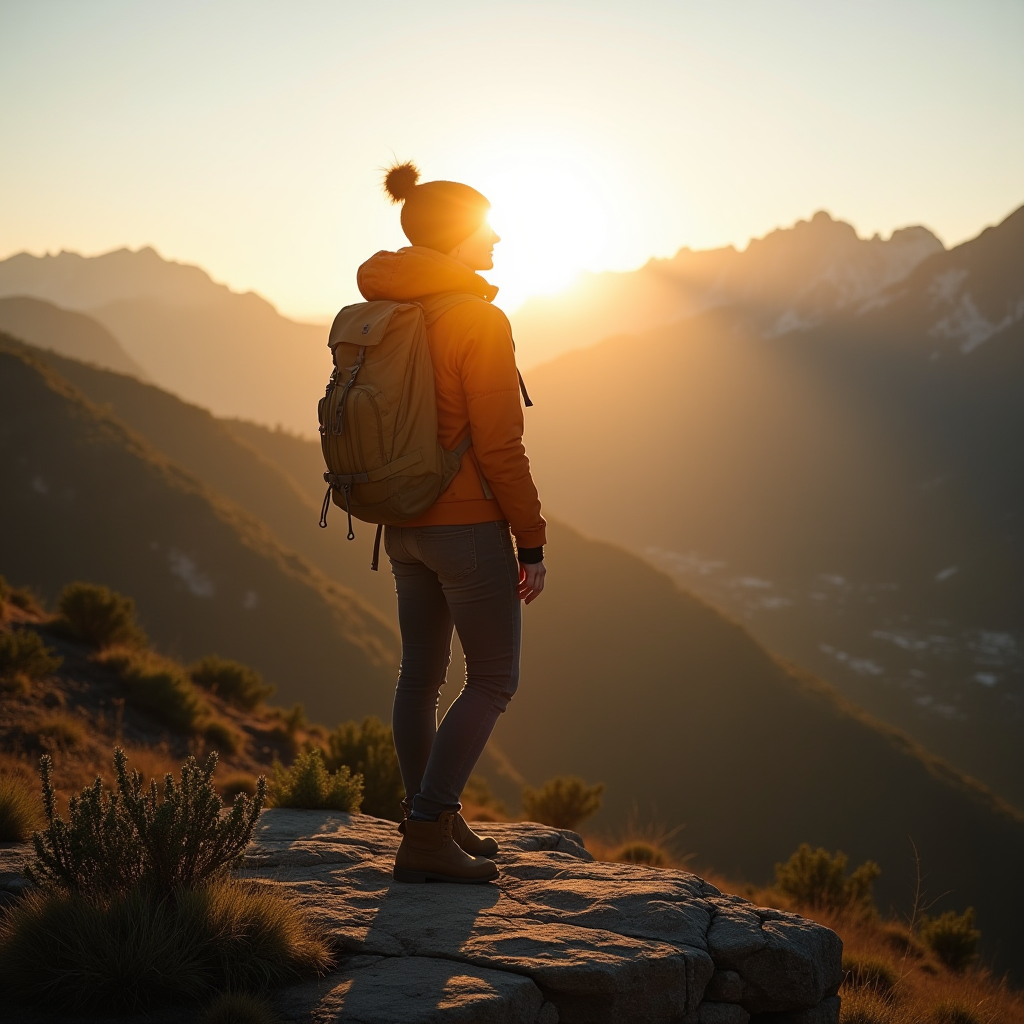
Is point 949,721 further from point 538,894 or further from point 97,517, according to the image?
point 538,894

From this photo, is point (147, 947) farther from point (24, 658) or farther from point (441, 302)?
point (24, 658)

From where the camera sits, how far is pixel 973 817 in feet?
207

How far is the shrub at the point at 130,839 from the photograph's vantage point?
9.11 ft

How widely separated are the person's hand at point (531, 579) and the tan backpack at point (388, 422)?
1.02 feet

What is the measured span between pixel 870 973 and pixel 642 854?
2986 millimetres

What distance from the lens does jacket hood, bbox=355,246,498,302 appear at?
3211 mm

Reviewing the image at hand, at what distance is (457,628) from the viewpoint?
10.7 ft

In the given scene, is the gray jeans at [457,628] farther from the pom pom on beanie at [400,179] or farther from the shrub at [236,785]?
the shrub at [236,785]

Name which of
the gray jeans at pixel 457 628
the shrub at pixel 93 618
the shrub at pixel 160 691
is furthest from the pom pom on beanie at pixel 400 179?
the shrub at pixel 93 618

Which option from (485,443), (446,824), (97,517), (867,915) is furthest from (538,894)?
(97,517)

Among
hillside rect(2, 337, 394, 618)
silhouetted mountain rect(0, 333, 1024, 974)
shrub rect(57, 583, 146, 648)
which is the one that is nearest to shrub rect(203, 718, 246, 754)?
shrub rect(57, 583, 146, 648)

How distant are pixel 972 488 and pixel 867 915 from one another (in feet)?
691

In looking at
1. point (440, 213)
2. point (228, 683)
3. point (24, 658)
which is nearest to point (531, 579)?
point (440, 213)

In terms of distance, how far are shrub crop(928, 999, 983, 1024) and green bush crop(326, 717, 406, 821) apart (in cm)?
338
